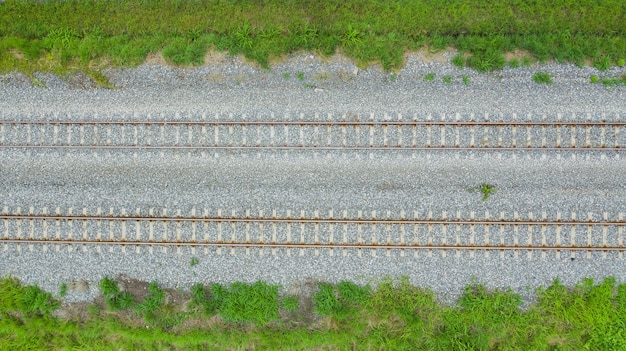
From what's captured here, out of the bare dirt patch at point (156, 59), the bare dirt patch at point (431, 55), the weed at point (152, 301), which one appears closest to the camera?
the weed at point (152, 301)

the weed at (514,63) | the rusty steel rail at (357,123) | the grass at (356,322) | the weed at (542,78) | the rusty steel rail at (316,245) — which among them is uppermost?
the weed at (514,63)

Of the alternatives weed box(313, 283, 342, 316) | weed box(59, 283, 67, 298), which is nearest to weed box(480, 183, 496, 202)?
weed box(313, 283, 342, 316)

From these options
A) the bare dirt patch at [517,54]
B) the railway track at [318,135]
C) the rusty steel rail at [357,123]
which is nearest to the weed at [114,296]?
the railway track at [318,135]

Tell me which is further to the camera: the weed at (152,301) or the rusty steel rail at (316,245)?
the weed at (152,301)

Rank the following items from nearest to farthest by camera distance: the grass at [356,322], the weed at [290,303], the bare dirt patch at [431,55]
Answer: the grass at [356,322] < the weed at [290,303] < the bare dirt patch at [431,55]

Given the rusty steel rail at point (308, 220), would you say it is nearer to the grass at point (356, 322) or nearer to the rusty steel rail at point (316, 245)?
the rusty steel rail at point (316, 245)

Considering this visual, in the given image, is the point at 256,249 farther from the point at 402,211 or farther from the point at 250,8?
the point at 250,8
